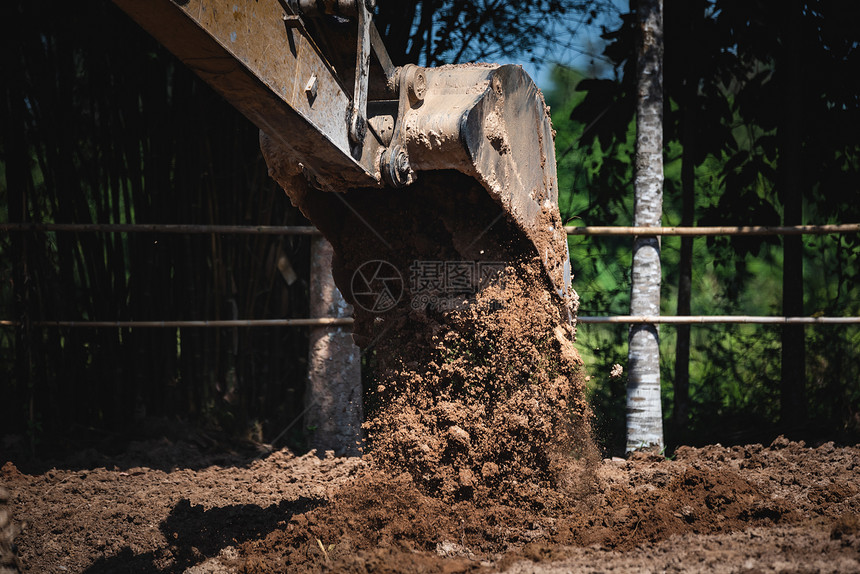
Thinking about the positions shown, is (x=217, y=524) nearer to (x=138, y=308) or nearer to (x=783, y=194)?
(x=138, y=308)

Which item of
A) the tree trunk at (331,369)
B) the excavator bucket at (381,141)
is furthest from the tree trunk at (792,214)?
the tree trunk at (331,369)

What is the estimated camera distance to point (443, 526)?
2.50 metres

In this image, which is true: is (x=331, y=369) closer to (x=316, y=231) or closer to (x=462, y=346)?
(x=316, y=231)

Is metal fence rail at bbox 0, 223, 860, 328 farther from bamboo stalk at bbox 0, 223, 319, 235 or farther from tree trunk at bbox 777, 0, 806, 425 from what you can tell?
tree trunk at bbox 777, 0, 806, 425

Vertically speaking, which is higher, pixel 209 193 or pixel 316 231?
pixel 209 193

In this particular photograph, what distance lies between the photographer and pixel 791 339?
4.42 metres

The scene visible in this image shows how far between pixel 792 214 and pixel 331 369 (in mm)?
3012

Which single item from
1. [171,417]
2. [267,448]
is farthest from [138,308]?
[267,448]

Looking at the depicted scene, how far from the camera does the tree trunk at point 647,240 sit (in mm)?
3957

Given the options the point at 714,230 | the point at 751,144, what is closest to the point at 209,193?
the point at 714,230

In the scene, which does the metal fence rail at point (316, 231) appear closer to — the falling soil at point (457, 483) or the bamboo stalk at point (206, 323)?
the bamboo stalk at point (206, 323)

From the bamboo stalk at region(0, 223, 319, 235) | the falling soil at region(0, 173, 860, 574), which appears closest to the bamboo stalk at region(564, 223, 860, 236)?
the falling soil at region(0, 173, 860, 574)

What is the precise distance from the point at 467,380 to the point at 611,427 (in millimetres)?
2333

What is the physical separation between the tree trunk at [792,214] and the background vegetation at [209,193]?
0.5 inches
